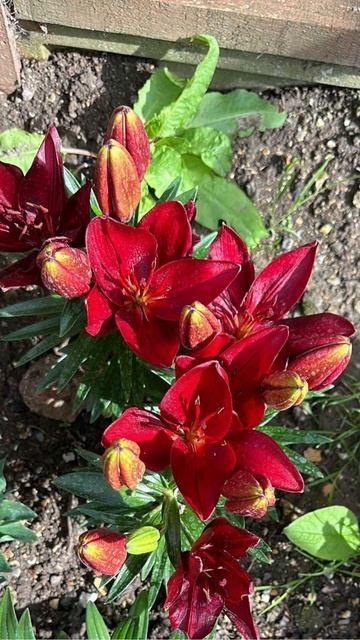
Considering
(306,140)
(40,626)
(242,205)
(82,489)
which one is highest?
(306,140)

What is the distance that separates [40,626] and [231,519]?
75 cm

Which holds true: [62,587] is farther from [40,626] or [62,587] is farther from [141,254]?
[141,254]

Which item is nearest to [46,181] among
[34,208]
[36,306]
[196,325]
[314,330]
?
[34,208]

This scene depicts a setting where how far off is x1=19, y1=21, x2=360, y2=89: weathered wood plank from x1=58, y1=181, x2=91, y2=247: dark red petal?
918mm

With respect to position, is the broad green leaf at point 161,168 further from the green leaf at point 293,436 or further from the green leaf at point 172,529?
the green leaf at point 172,529

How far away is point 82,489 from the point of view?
1.58 metres

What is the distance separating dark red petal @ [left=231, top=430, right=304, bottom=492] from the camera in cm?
120

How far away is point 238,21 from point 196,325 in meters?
1.15

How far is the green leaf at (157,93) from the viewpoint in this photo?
217 centimetres

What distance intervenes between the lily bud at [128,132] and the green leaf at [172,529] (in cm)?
63

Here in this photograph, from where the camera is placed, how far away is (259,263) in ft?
7.42

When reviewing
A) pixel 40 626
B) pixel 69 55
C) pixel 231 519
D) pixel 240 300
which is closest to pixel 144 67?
pixel 69 55

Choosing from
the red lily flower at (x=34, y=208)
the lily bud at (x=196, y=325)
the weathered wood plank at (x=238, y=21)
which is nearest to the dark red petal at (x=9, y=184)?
the red lily flower at (x=34, y=208)

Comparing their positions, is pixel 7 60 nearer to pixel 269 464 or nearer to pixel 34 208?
pixel 34 208
